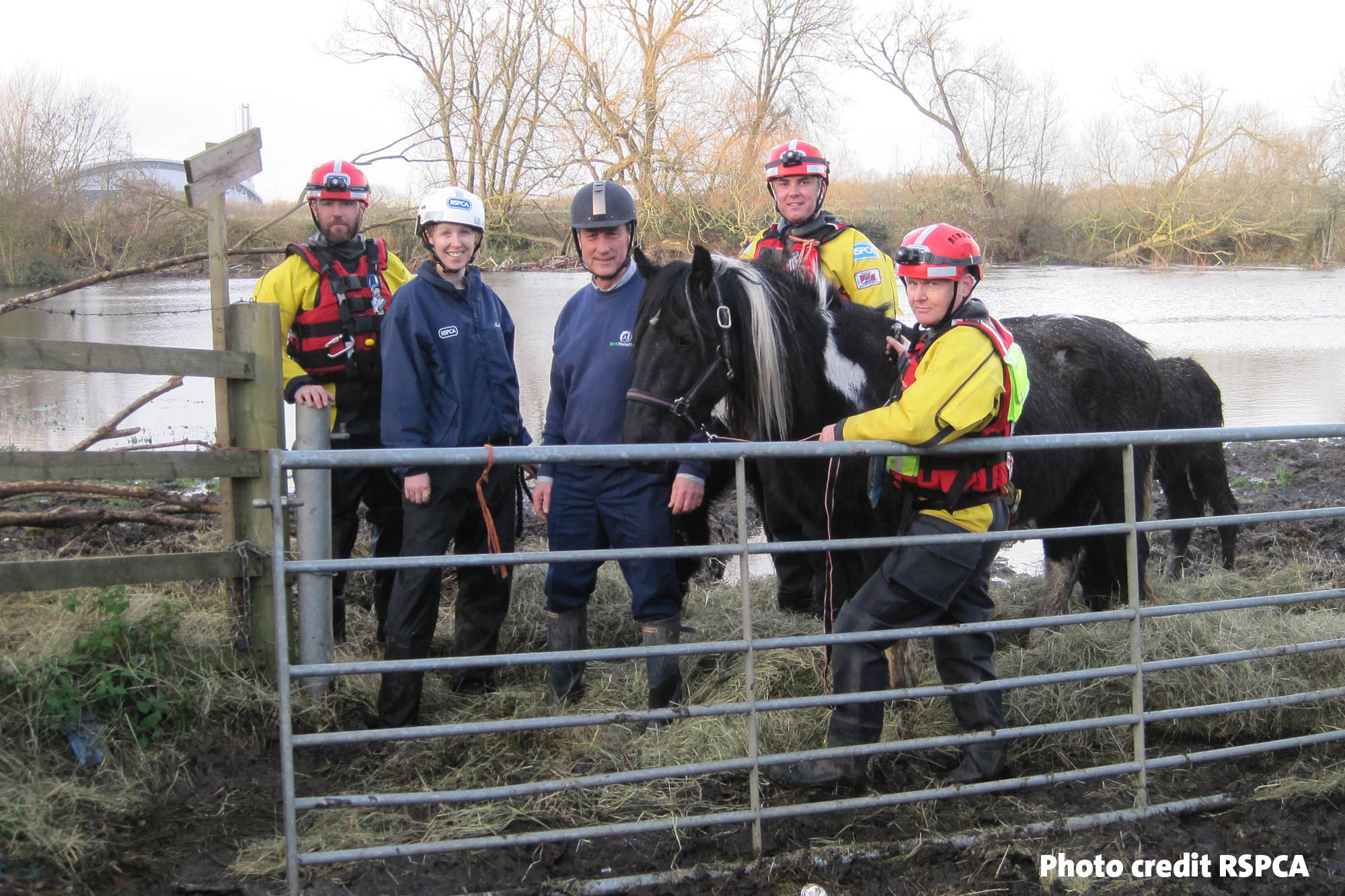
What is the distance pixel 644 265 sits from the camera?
333 cm

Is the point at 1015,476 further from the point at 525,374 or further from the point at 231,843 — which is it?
the point at 525,374

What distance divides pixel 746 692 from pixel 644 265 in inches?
60.3

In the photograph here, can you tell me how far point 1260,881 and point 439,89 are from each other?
706cm

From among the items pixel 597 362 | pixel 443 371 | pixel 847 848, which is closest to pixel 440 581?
pixel 443 371

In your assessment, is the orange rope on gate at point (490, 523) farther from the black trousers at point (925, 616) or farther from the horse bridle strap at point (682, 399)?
the black trousers at point (925, 616)

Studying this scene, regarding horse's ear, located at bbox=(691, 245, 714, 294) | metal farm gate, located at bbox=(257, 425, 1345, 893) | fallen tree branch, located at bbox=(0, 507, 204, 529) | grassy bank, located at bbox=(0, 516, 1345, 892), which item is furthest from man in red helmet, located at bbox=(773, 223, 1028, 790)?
fallen tree branch, located at bbox=(0, 507, 204, 529)

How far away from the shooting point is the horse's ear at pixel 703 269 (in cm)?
305

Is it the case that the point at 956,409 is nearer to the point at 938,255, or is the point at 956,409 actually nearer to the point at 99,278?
the point at 938,255

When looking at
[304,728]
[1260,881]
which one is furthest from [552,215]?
[1260,881]

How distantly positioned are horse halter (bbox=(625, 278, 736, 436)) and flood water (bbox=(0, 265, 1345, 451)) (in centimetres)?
246

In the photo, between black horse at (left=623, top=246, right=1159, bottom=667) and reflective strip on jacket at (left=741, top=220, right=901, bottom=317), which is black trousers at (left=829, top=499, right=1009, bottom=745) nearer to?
black horse at (left=623, top=246, right=1159, bottom=667)

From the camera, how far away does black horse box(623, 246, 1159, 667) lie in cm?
314

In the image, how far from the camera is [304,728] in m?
3.38

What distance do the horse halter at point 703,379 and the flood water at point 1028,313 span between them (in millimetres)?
2458
